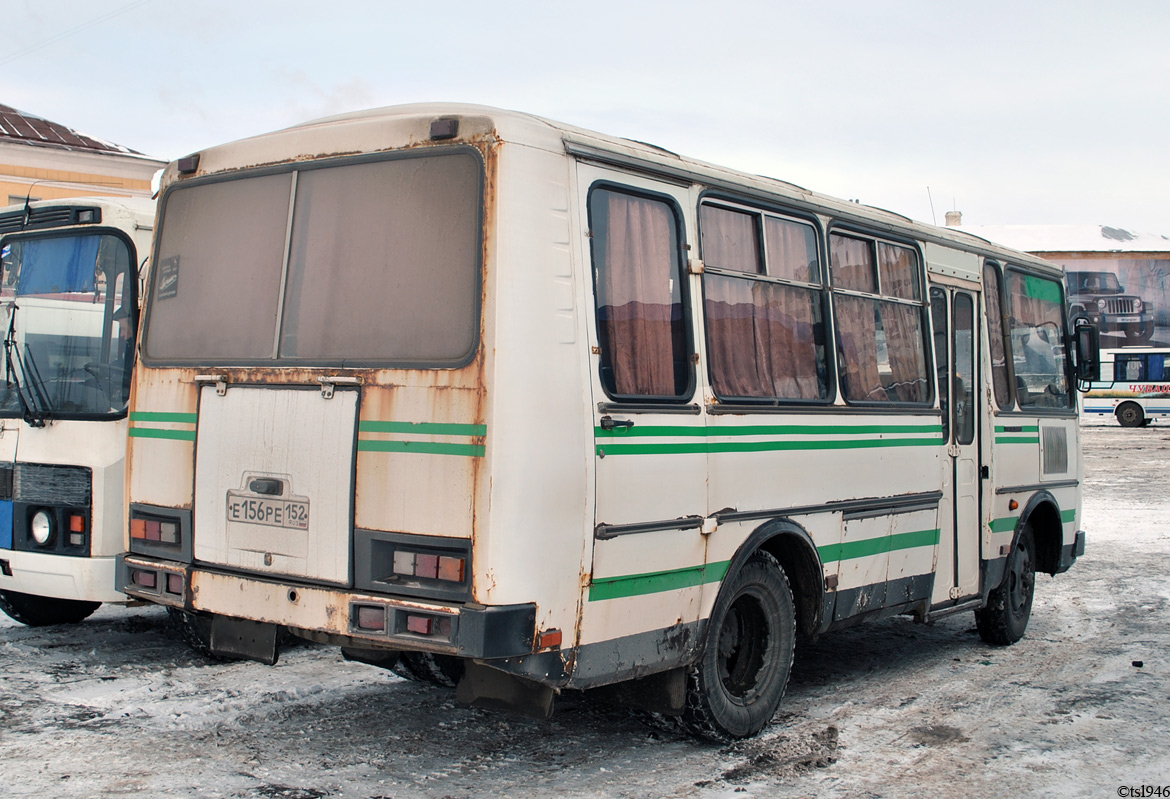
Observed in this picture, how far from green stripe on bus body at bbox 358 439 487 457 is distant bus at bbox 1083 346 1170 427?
40.0 meters

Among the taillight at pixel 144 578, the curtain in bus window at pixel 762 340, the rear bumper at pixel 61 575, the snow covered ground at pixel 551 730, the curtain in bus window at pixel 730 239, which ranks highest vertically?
the curtain in bus window at pixel 730 239

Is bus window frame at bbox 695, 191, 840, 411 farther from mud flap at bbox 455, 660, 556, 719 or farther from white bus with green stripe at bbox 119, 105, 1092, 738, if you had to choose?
mud flap at bbox 455, 660, 556, 719

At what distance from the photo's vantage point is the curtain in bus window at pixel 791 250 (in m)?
5.98

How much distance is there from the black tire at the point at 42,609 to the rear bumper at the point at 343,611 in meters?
2.79

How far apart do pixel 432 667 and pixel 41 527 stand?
9.18ft

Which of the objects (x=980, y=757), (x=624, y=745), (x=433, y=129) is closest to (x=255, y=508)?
(x=433, y=129)

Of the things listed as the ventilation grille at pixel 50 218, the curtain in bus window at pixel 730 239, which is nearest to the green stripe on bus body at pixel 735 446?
the curtain in bus window at pixel 730 239

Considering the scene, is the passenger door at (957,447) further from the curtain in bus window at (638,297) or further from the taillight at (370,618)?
the taillight at (370,618)

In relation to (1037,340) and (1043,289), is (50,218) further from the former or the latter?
(1043,289)

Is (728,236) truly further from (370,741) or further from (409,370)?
(370,741)

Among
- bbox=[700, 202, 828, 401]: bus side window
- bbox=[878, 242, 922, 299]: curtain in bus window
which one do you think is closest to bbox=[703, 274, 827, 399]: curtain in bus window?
bbox=[700, 202, 828, 401]: bus side window

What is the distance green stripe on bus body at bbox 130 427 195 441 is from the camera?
5191mm

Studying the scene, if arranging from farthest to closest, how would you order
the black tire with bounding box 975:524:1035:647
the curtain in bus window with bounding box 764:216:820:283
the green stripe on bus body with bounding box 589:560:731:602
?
the black tire with bounding box 975:524:1035:647, the curtain in bus window with bounding box 764:216:820:283, the green stripe on bus body with bounding box 589:560:731:602

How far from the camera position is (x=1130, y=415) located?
40.9 metres
